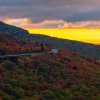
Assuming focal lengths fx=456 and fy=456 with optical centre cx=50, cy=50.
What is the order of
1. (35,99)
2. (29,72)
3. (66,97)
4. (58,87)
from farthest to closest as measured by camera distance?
(29,72), (58,87), (66,97), (35,99)

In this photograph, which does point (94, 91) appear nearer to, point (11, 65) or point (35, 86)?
point (35, 86)

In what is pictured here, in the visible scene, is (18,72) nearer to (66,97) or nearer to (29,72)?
(29,72)

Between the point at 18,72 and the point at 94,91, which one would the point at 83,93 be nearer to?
the point at 94,91

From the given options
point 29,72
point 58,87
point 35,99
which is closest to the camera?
point 35,99

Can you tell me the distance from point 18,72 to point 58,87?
20.0 metres

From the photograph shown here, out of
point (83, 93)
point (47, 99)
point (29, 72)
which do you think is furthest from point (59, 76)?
point (47, 99)

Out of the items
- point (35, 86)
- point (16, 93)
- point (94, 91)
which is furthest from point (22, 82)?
point (94, 91)

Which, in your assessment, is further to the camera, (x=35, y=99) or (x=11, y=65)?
(x=11, y=65)

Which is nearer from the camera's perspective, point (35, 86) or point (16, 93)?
point (16, 93)

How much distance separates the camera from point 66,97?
15962 centimetres

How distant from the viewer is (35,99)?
145250 millimetres

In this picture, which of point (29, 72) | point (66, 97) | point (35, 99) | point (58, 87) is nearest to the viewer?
point (35, 99)

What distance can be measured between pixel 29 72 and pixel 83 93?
97.9 ft

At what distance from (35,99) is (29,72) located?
45.1 m
